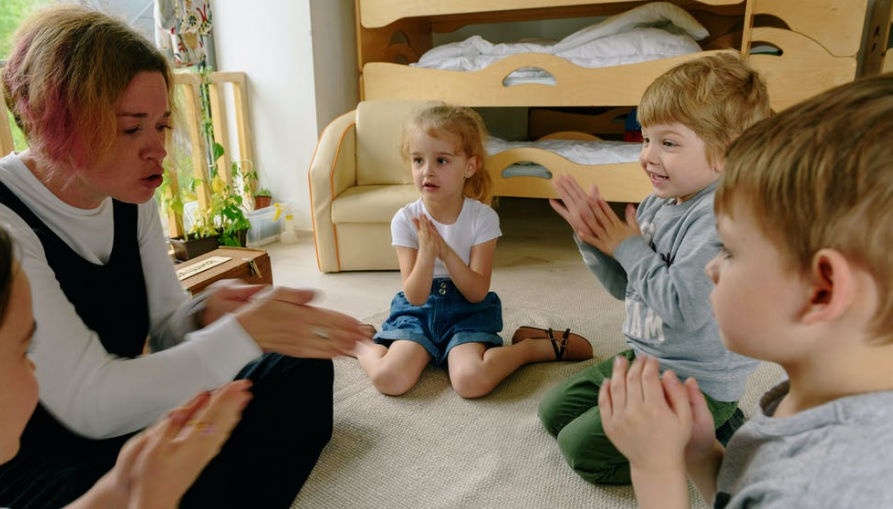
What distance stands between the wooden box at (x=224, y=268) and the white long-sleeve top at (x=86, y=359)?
754 millimetres

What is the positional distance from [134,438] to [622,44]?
2.38 meters

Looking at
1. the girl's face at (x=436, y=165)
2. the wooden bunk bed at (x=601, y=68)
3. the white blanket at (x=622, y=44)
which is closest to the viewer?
the girl's face at (x=436, y=165)

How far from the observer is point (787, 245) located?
0.45 metres


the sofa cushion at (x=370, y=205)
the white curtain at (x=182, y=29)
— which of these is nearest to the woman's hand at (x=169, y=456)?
the sofa cushion at (x=370, y=205)

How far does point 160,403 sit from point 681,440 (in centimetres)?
67

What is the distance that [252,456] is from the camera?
0.97 m

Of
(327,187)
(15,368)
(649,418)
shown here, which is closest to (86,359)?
(15,368)

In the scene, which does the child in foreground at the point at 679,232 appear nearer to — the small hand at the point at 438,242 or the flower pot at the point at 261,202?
the small hand at the point at 438,242

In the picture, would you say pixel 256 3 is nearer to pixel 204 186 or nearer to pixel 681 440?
pixel 204 186

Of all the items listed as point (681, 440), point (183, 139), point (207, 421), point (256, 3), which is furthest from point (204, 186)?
point (681, 440)

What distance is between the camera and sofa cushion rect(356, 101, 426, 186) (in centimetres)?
257

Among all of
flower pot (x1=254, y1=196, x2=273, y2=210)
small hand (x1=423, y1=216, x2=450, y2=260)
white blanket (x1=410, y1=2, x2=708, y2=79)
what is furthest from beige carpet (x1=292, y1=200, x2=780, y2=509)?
flower pot (x1=254, y1=196, x2=273, y2=210)

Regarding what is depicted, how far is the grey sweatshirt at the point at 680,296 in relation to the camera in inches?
36.8

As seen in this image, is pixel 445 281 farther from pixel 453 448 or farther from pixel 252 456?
pixel 252 456
